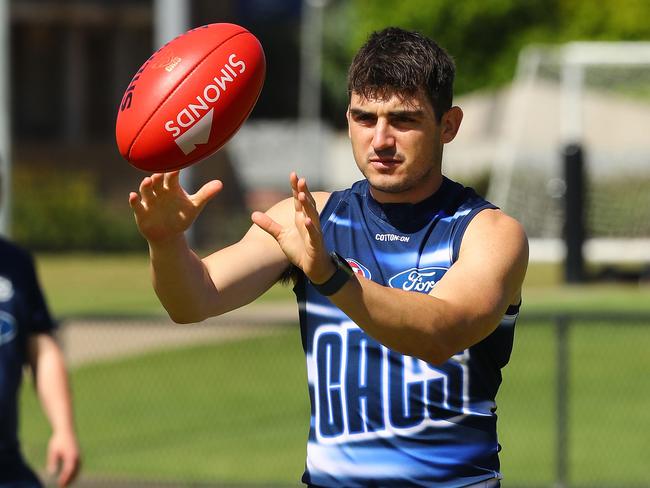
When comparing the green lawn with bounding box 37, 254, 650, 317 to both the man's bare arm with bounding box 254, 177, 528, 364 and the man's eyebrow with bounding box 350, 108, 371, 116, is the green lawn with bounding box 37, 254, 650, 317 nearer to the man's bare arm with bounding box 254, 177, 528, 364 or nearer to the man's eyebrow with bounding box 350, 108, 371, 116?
the man's eyebrow with bounding box 350, 108, 371, 116

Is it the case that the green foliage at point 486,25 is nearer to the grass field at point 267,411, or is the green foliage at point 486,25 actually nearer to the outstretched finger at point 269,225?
the grass field at point 267,411

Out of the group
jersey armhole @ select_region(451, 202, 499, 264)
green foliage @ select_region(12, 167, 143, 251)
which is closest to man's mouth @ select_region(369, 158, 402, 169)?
jersey armhole @ select_region(451, 202, 499, 264)

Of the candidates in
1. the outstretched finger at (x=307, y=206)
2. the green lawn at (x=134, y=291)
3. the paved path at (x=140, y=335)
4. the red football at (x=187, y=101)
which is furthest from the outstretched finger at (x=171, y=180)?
the green lawn at (x=134, y=291)

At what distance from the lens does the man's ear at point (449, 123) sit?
3878 mm

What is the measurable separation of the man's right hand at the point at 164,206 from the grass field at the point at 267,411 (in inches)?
219

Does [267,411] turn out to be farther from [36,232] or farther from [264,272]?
[36,232]

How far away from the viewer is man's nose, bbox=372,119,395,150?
369 centimetres

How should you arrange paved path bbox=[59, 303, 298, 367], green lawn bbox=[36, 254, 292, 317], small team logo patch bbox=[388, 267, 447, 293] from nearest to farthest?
small team logo patch bbox=[388, 267, 447, 293] < paved path bbox=[59, 303, 298, 367] < green lawn bbox=[36, 254, 292, 317]

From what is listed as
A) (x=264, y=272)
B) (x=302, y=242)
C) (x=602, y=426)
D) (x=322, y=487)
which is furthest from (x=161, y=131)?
(x=602, y=426)

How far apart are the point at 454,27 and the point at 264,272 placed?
45.6 metres

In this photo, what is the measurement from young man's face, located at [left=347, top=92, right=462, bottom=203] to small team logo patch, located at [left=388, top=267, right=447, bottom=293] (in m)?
0.23

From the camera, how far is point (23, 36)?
42.0 metres

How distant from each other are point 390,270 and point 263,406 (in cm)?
830

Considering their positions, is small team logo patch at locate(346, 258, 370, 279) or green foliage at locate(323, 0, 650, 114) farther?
green foliage at locate(323, 0, 650, 114)
